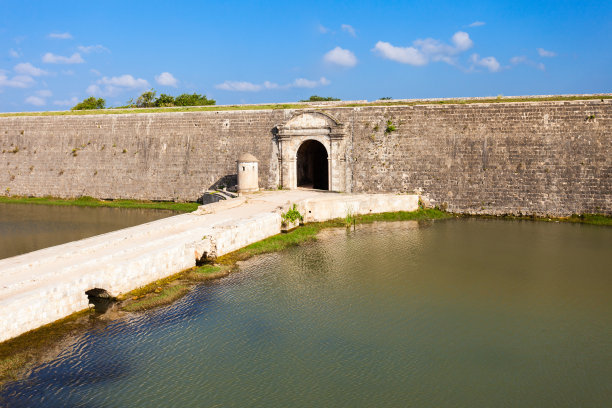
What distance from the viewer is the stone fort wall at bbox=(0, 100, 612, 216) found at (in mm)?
17281

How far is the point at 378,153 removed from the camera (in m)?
19.7

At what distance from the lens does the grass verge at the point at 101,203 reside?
68.4 feet

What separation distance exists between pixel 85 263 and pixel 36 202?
16.1 m

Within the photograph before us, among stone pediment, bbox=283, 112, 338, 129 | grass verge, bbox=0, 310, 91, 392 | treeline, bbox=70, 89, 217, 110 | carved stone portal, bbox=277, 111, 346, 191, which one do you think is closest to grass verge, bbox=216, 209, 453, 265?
carved stone portal, bbox=277, 111, 346, 191

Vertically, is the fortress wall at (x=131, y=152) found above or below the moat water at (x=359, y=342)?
above

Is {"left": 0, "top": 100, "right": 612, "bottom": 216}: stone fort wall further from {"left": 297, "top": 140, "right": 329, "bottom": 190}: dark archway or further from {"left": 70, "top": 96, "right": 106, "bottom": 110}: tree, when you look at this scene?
{"left": 70, "top": 96, "right": 106, "bottom": 110}: tree

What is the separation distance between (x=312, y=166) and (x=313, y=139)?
11.9 feet

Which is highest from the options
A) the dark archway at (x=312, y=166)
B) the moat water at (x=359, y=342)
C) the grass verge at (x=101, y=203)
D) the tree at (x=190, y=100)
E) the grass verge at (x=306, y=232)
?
the tree at (x=190, y=100)

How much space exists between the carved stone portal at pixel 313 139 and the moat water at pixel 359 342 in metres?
8.83

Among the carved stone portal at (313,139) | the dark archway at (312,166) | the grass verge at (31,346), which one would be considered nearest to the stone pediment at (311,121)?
the carved stone portal at (313,139)

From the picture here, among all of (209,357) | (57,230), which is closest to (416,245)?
(209,357)

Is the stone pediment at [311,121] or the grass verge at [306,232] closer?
the grass verge at [306,232]

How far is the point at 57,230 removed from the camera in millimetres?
15492

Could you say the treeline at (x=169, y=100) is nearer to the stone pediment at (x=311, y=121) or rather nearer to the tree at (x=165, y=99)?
the tree at (x=165, y=99)
